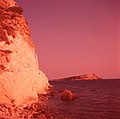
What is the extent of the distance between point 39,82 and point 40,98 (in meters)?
2.58

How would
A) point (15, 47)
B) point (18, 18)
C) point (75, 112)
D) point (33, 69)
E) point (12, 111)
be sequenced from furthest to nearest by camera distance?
point (18, 18)
point (33, 69)
point (15, 47)
point (75, 112)
point (12, 111)

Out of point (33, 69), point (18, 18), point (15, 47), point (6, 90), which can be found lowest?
point (6, 90)

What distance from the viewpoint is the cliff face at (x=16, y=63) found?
27.1 metres

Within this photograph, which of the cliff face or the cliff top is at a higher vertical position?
the cliff top

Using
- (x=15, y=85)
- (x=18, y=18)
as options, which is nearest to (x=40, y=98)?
(x=15, y=85)

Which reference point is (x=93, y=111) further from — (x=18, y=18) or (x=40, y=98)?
(x=18, y=18)

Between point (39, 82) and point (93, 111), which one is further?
point (39, 82)

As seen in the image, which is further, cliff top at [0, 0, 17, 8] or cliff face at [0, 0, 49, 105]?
cliff top at [0, 0, 17, 8]

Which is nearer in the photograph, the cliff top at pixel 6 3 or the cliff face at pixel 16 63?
the cliff face at pixel 16 63

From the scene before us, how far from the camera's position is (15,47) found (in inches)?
1257

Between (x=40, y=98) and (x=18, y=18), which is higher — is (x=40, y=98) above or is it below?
below

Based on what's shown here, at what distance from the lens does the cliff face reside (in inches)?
1068

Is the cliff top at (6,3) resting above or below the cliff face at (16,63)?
above

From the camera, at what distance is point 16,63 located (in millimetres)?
30094
